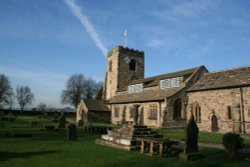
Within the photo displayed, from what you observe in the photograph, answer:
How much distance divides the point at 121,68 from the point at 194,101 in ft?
76.1

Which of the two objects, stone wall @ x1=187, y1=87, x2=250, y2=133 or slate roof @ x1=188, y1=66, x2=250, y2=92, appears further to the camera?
slate roof @ x1=188, y1=66, x2=250, y2=92

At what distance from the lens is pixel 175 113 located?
3161 cm

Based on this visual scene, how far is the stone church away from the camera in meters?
24.8

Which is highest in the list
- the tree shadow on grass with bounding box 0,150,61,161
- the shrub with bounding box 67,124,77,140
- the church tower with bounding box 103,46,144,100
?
the church tower with bounding box 103,46,144,100

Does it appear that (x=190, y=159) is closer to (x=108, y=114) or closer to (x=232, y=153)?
(x=232, y=153)

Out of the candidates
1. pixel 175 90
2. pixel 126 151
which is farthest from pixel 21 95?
pixel 126 151

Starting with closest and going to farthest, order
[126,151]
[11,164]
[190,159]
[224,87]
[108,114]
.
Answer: [11,164]
[190,159]
[126,151]
[224,87]
[108,114]

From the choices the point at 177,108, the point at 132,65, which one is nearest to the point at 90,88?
the point at 132,65

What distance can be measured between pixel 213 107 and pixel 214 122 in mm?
2031

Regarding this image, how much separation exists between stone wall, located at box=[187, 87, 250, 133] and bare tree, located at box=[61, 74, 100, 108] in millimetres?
47952

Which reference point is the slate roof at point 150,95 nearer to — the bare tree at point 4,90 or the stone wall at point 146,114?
the stone wall at point 146,114

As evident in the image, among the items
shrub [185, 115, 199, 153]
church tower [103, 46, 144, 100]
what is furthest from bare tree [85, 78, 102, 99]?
shrub [185, 115, 199, 153]

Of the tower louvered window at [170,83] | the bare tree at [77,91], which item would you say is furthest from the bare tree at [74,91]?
the tower louvered window at [170,83]

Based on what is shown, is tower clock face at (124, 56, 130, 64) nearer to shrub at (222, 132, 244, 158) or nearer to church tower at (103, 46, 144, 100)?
church tower at (103, 46, 144, 100)
